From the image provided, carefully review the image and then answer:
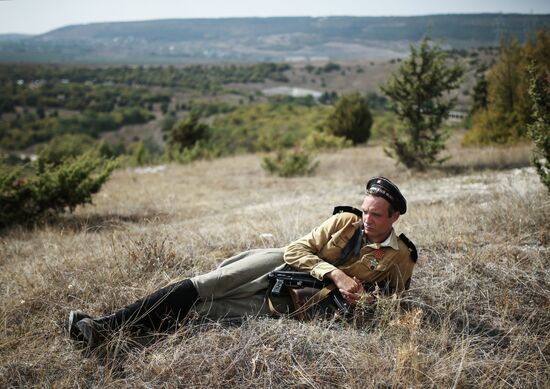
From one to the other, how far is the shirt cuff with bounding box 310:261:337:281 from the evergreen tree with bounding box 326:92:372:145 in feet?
62.5

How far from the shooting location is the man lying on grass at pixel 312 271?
2.63 m

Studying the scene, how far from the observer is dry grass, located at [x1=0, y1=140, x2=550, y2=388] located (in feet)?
7.46

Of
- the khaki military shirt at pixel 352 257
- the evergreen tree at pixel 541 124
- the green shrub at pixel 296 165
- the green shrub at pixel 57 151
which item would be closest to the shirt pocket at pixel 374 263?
the khaki military shirt at pixel 352 257

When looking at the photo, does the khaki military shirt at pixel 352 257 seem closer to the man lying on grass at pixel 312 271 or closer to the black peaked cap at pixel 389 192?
the man lying on grass at pixel 312 271

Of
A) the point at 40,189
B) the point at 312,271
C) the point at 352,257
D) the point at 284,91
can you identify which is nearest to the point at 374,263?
the point at 352,257

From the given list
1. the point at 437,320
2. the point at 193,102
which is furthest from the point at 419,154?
the point at 193,102

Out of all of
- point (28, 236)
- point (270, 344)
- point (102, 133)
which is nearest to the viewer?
point (270, 344)

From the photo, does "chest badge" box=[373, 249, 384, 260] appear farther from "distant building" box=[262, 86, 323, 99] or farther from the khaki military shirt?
"distant building" box=[262, 86, 323, 99]

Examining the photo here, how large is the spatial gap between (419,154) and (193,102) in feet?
233

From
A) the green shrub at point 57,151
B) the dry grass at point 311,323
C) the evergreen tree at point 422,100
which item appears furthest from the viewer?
the evergreen tree at point 422,100

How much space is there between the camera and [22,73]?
10150 centimetres

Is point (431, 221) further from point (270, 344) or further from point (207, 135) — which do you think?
point (207, 135)

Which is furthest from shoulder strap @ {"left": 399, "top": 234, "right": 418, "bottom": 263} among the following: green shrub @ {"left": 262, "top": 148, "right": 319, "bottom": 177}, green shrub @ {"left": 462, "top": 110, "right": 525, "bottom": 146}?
green shrub @ {"left": 462, "top": 110, "right": 525, "bottom": 146}

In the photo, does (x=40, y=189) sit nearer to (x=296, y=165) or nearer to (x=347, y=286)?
(x=347, y=286)
